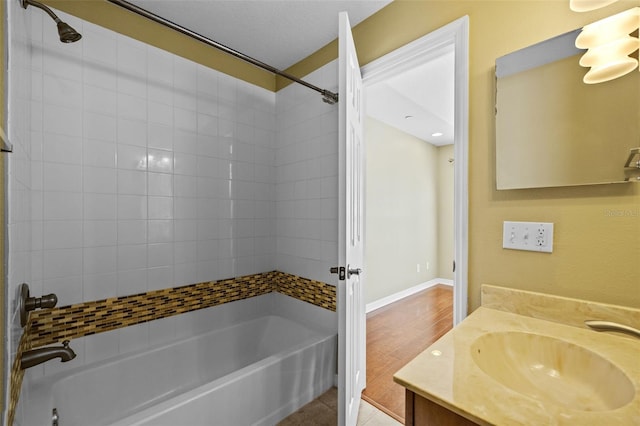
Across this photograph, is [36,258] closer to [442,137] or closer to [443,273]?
[442,137]

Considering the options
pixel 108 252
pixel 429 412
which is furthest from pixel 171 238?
pixel 429 412

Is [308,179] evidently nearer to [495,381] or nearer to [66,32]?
[66,32]

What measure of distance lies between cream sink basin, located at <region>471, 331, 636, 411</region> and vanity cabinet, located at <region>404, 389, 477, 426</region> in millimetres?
230

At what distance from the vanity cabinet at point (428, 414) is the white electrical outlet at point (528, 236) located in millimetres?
794

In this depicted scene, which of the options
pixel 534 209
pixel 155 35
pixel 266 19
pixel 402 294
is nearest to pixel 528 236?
pixel 534 209

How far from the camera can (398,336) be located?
9.36 ft

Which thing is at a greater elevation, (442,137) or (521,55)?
(442,137)

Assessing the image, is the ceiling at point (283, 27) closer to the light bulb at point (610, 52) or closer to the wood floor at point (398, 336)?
the light bulb at point (610, 52)

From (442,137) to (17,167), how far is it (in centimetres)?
472

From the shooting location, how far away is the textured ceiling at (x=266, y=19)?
1.72 m

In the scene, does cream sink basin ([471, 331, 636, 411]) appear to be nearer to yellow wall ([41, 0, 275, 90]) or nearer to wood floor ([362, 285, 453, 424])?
wood floor ([362, 285, 453, 424])

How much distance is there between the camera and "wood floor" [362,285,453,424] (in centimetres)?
193

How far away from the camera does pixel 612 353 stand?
2.63 ft

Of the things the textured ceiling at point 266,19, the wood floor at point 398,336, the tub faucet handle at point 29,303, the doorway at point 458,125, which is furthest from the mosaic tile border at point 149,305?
the textured ceiling at point 266,19
